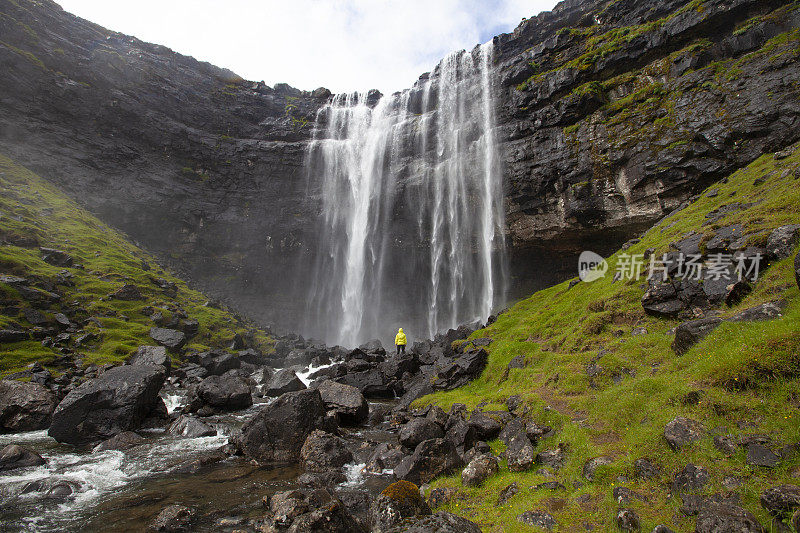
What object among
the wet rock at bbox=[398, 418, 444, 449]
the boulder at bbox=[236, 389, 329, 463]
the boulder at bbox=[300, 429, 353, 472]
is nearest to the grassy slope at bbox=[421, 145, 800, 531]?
the wet rock at bbox=[398, 418, 444, 449]

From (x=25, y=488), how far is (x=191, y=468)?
3796 mm

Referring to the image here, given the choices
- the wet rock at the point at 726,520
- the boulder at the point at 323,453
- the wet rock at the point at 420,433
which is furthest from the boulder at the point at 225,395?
the wet rock at the point at 726,520

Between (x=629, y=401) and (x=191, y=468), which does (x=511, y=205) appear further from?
(x=191, y=468)

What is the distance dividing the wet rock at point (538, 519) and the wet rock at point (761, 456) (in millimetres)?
3099

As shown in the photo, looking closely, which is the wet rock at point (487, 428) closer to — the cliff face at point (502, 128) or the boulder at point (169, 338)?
the boulder at point (169, 338)

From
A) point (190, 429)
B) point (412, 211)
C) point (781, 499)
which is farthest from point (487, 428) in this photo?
point (412, 211)

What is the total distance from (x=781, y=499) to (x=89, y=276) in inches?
1708

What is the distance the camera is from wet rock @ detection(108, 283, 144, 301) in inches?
1247

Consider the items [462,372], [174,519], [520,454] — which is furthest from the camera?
[462,372]

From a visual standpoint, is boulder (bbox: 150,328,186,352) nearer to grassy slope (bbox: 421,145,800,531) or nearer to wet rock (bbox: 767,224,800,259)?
grassy slope (bbox: 421,145,800,531)

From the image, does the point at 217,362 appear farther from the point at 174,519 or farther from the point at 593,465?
the point at 593,465

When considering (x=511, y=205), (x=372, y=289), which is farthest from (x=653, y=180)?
(x=372, y=289)

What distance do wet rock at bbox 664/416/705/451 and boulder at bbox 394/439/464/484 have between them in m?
4.87

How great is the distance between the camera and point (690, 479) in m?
5.61
